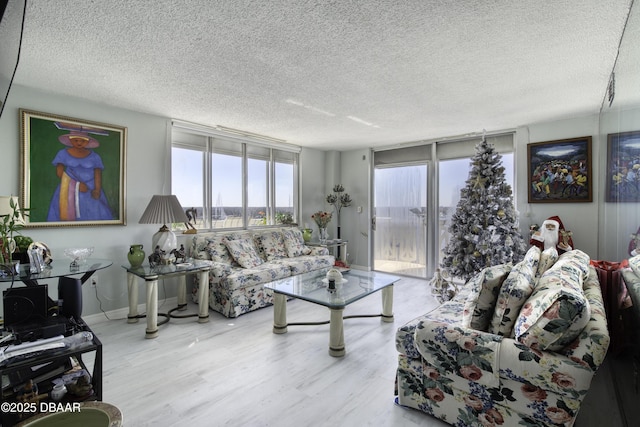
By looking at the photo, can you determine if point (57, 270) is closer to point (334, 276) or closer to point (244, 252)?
point (244, 252)

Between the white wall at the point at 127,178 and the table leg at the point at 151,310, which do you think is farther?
the table leg at the point at 151,310

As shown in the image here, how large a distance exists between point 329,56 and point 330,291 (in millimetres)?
1993

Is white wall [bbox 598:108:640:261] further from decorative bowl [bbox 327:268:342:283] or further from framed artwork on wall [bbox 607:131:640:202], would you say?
decorative bowl [bbox 327:268:342:283]

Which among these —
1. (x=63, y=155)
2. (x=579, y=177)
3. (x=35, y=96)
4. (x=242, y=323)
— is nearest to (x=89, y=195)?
(x=63, y=155)

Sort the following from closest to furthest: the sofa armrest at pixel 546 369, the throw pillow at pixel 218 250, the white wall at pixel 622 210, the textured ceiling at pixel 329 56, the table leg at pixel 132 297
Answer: the sofa armrest at pixel 546 369 < the white wall at pixel 622 210 < the textured ceiling at pixel 329 56 < the table leg at pixel 132 297 < the throw pillow at pixel 218 250

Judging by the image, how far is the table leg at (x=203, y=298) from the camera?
3.30m

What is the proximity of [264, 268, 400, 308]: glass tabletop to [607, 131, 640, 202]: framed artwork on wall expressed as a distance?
6.38 feet

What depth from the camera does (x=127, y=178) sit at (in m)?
3.48

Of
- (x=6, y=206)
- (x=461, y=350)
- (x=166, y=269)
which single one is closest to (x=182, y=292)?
(x=166, y=269)

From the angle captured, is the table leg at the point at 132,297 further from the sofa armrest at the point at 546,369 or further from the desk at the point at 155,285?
the sofa armrest at the point at 546,369

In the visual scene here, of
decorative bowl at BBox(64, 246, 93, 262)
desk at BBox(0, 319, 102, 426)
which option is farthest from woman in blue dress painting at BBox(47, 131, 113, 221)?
desk at BBox(0, 319, 102, 426)

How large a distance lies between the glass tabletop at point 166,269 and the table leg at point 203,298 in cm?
11

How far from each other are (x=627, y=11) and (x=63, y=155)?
4.49m

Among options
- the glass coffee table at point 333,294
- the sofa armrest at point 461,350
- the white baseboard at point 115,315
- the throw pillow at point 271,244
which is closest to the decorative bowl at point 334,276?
the glass coffee table at point 333,294
